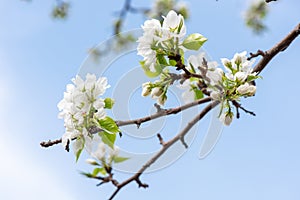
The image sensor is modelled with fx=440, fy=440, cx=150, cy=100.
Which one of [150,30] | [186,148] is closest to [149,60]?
[150,30]

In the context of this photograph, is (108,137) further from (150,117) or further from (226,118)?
(226,118)

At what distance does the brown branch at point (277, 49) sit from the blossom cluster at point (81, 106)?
1.62ft

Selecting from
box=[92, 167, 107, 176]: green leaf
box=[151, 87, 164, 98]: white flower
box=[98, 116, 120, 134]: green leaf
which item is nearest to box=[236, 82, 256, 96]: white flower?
box=[151, 87, 164, 98]: white flower

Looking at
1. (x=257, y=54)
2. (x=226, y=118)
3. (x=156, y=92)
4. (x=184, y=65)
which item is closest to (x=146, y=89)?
(x=156, y=92)

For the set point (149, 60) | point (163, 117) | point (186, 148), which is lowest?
point (186, 148)

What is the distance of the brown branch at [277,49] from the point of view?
4.43ft

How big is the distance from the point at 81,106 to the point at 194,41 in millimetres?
344

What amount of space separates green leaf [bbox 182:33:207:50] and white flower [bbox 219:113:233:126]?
0.67 feet

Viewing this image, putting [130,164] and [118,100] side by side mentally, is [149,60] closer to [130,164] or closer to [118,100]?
[118,100]

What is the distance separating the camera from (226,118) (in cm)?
123

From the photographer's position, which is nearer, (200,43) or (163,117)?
(200,43)

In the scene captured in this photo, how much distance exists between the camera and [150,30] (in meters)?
1.14

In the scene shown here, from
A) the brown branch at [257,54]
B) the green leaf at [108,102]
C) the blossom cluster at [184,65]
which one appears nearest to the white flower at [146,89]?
the blossom cluster at [184,65]

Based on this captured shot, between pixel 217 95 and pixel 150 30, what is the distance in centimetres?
25
